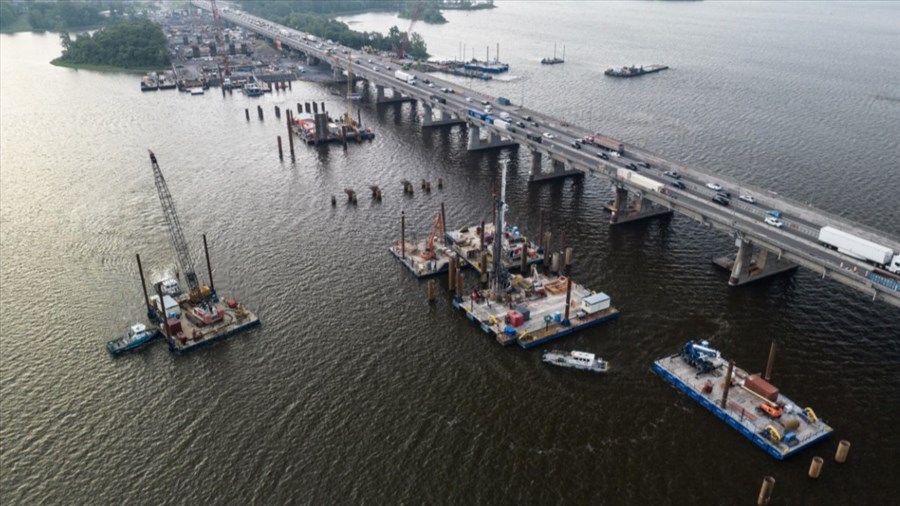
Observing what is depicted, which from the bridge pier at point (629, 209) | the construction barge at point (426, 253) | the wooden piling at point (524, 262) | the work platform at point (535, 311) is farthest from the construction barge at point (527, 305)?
the bridge pier at point (629, 209)

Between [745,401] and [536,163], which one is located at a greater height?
[536,163]

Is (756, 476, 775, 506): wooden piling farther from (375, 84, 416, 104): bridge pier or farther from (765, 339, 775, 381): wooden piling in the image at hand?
(375, 84, 416, 104): bridge pier

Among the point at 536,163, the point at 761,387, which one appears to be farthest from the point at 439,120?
the point at 761,387

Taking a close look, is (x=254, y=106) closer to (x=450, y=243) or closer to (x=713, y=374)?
(x=450, y=243)

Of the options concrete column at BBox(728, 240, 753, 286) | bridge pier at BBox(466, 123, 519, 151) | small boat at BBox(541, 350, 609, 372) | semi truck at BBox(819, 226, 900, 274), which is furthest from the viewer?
bridge pier at BBox(466, 123, 519, 151)

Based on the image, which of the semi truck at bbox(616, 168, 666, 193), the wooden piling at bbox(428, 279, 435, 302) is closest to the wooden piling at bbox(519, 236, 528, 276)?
the wooden piling at bbox(428, 279, 435, 302)

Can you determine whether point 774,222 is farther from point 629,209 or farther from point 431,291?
point 431,291

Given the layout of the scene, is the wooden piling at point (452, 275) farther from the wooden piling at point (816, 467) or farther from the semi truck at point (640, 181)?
the wooden piling at point (816, 467)
